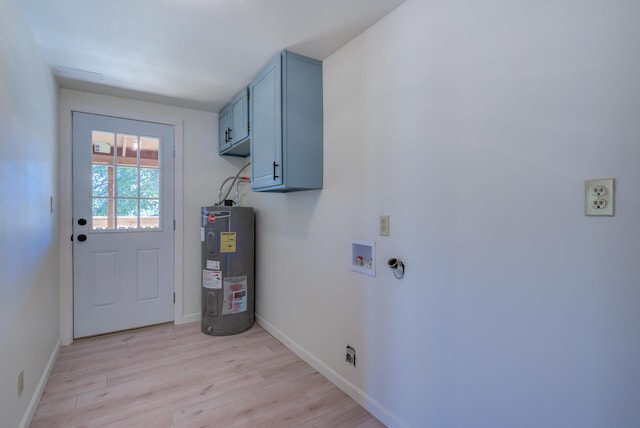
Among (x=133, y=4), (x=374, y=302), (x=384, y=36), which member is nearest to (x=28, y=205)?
(x=133, y=4)

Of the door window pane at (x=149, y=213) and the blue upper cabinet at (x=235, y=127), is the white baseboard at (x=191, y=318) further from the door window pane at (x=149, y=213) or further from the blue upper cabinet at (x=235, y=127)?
the blue upper cabinet at (x=235, y=127)

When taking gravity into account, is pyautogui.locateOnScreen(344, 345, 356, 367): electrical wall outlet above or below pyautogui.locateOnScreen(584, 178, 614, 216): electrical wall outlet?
below

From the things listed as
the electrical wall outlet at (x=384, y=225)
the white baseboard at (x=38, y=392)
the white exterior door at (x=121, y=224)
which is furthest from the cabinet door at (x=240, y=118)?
the white baseboard at (x=38, y=392)

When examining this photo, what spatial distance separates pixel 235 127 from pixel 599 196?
2.76 m

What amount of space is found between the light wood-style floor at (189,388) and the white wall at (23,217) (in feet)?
0.80

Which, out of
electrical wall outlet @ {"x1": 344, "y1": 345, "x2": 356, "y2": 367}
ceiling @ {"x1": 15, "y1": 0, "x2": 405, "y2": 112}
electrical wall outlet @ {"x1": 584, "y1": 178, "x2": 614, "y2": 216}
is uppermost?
ceiling @ {"x1": 15, "y1": 0, "x2": 405, "y2": 112}

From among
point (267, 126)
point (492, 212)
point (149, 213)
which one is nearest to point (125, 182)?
point (149, 213)

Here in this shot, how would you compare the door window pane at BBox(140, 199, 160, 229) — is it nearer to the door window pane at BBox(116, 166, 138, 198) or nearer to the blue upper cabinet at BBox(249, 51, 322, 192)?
the door window pane at BBox(116, 166, 138, 198)

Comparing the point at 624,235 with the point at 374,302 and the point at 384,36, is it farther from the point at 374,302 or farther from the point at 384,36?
the point at 384,36

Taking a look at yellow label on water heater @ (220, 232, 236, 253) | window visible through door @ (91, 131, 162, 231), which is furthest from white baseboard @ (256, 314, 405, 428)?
window visible through door @ (91, 131, 162, 231)

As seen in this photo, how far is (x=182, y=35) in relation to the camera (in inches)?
74.6

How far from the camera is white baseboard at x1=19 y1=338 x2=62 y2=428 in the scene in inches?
64.6

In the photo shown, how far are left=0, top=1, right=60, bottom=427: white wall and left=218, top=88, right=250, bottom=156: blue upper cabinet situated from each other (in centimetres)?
140

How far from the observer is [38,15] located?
5.58ft
